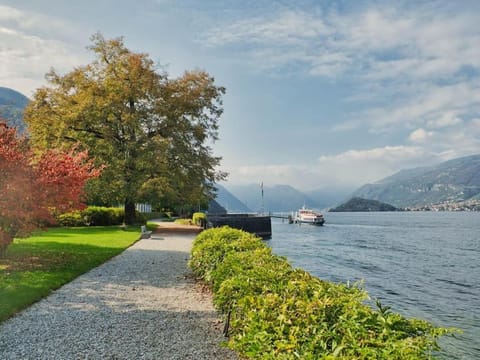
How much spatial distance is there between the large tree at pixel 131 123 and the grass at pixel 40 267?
1036 centimetres

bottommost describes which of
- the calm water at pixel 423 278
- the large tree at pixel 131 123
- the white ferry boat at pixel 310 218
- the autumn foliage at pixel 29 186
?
the calm water at pixel 423 278

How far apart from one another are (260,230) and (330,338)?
5200cm

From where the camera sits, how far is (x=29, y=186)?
12180mm

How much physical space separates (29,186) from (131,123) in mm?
18864

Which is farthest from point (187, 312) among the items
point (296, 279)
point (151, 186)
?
point (151, 186)

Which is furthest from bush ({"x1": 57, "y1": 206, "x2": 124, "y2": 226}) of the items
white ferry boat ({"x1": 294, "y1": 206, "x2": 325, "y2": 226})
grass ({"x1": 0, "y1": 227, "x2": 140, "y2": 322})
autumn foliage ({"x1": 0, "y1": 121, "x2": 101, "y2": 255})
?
white ferry boat ({"x1": 294, "y1": 206, "x2": 325, "y2": 226})

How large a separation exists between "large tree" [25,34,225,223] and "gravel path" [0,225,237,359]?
62.6 feet

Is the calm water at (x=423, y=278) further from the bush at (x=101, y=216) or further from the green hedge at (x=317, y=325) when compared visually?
the bush at (x=101, y=216)

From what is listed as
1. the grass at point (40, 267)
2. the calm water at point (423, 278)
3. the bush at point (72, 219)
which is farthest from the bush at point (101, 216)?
the calm water at point (423, 278)

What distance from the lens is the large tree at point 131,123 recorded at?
30.1 metres

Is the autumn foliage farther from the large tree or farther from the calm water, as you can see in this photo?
the large tree

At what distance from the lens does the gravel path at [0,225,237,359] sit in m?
6.04

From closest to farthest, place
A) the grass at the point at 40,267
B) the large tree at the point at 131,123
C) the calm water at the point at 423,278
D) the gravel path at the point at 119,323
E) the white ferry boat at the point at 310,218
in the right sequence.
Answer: the gravel path at the point at 119,323, the grass at the point at 40,267, the calm water at the point at 423,278, the large tree at the point at 131,123, the white ferry boat at the point at 310,218

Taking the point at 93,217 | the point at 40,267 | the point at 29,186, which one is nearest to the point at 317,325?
the point at 29,186
